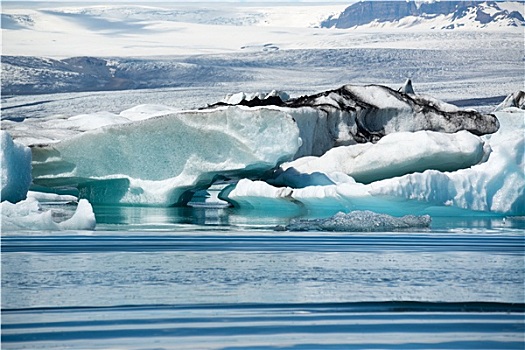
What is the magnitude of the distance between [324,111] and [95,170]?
2.38 meters

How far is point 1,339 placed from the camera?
8.10 feet

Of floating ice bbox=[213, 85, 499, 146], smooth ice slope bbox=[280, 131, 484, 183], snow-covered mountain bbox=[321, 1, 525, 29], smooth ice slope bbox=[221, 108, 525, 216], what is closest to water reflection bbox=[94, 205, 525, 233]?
smooth ice slope bbox=[221, 108, 525, 216]

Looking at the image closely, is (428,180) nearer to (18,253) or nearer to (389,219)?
(389,219)

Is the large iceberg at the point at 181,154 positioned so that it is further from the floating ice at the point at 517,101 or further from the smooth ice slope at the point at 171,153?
the floating ice at the point at 517,101

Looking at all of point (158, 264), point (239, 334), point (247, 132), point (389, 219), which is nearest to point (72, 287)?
point (158, 264)

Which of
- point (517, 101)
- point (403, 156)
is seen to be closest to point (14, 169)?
point (403, 156)

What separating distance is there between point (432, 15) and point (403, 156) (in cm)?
2606

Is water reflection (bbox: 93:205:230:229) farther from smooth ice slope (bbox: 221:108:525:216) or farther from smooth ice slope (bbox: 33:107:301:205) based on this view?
smooth ice slope (bbox: 221:108:525:216)

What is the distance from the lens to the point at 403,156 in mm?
7848

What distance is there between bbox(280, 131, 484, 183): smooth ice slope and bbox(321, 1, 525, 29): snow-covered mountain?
22.7 meters

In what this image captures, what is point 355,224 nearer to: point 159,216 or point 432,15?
point 159,216

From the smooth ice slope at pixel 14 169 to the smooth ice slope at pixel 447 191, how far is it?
1.92 metres

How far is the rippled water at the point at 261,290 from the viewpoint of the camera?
2525 mm

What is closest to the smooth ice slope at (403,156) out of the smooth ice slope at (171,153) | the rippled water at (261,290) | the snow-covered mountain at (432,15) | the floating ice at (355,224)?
the smooth ice slope at (171,153)
